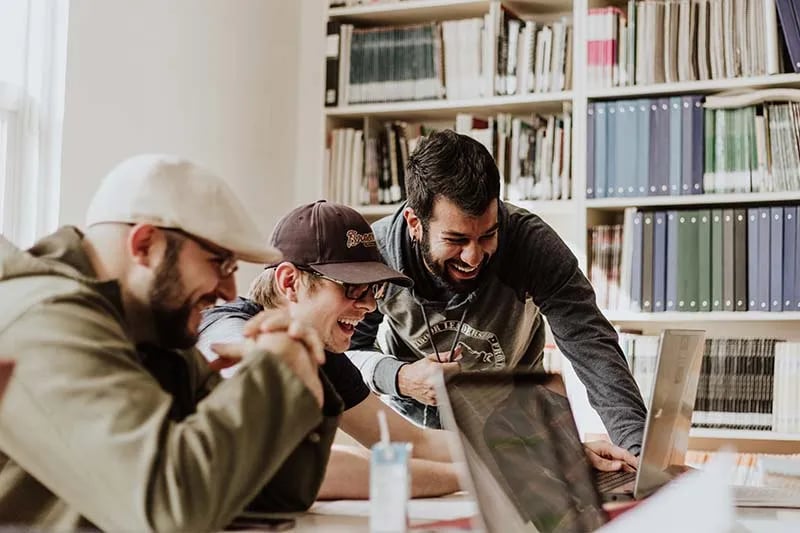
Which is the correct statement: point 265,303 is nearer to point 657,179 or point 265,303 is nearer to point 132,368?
point 132,368

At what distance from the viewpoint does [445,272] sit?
2.37m

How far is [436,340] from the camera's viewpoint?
101 inches

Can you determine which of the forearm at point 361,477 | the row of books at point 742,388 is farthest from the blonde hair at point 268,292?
the row of books at point 742,388

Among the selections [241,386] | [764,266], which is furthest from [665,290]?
[241,386]

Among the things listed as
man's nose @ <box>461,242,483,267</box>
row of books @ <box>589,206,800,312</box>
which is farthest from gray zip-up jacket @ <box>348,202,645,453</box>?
row of books @ <box>589,206,800,312</box>

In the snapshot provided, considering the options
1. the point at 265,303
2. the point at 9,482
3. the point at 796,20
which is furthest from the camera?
the point at 796,20

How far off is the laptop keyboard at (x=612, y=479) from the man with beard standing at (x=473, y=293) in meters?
0.26

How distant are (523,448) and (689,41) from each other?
2367mm

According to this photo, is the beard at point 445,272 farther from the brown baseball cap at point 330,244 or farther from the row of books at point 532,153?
the row of books at point 532,153

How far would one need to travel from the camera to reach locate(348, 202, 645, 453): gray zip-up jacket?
7.68ft

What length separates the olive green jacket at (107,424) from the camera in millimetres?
1043

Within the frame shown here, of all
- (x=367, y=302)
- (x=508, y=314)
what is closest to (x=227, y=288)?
(x=367, y=302)

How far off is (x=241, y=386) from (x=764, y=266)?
8.34ft

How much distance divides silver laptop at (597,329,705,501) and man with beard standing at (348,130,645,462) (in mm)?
295
